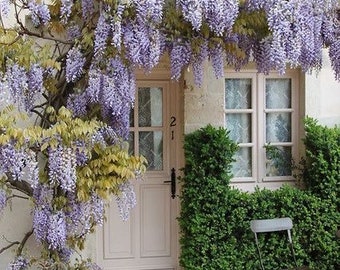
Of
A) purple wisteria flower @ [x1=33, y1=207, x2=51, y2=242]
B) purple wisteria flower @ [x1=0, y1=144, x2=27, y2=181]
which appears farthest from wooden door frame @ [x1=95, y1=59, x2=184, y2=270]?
purple wisteria flower @ [x1=0, y1=144, x2=27, y2=181]

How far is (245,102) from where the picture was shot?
6027 millimetres

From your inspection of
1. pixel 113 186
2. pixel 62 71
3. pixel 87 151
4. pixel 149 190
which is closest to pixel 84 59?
pixel 62 71

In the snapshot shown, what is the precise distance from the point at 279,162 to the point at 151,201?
1.49 m

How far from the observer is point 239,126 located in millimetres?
6020

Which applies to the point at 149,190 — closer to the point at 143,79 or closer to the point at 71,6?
the point at 143,79

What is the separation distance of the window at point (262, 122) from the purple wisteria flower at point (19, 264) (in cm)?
237

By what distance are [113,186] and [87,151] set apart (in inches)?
15.1

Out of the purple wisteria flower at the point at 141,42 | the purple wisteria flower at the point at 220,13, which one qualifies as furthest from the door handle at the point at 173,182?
the purple wisteria flower at the point at 220,13

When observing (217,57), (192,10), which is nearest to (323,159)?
(217,57)

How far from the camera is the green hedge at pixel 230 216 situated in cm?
549

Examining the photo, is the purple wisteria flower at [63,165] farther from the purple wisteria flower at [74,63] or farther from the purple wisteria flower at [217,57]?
the purple wisteria flower at [217,57]

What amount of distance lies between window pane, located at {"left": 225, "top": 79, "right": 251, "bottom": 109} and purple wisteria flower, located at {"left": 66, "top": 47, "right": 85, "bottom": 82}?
2096mm

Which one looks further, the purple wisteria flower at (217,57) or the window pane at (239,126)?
the window pane at (239,126)

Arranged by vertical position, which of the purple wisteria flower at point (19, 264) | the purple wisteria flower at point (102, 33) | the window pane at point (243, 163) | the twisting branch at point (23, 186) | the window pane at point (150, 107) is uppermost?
the purple wisteria flower at point (102, 33)
